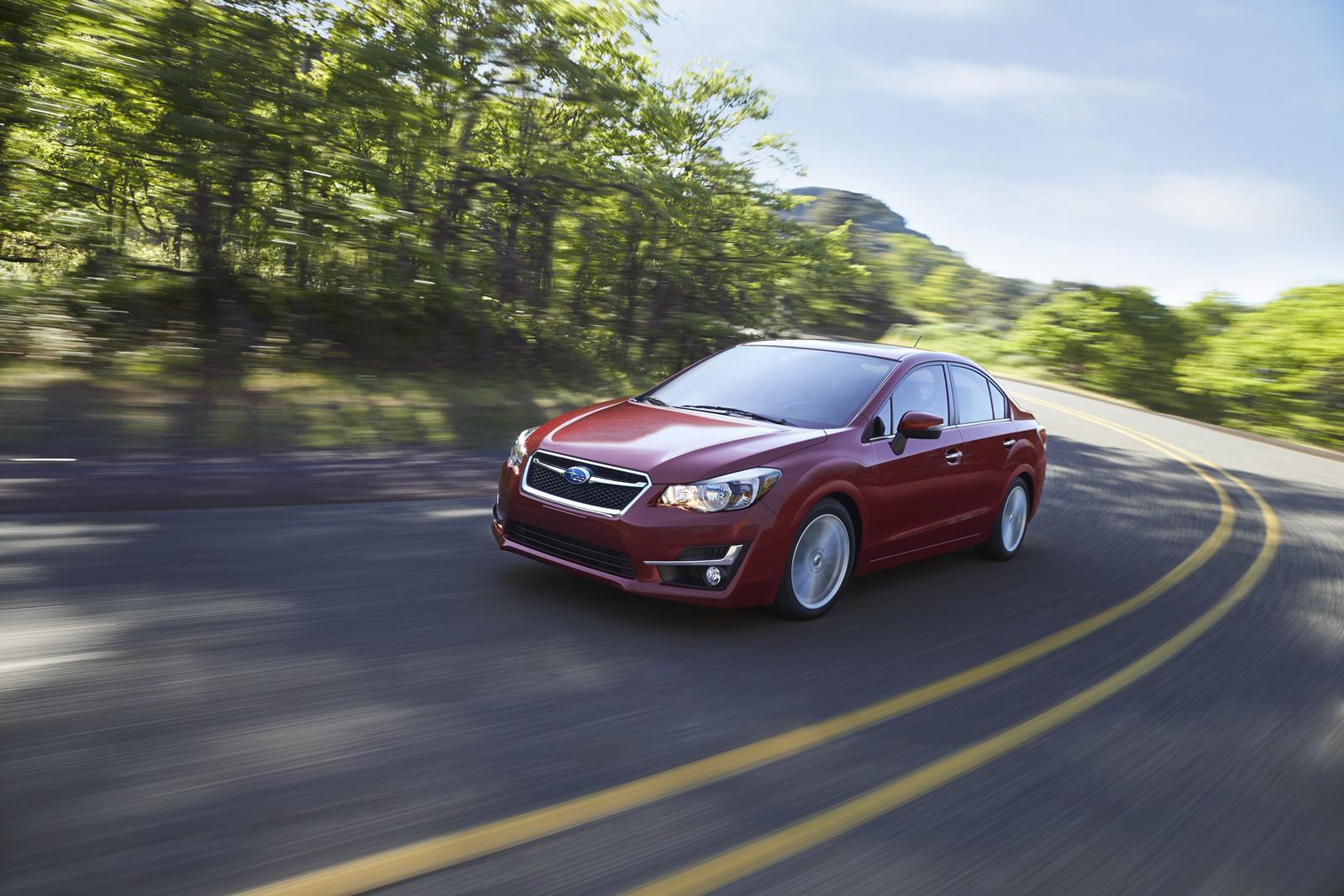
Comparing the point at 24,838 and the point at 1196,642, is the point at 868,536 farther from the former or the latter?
the point at 24,838

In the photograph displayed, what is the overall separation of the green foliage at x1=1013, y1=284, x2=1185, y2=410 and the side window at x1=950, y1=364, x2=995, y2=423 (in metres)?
39.2

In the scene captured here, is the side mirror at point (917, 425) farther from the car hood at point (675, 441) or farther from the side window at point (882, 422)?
the car hood at point (675, 441)

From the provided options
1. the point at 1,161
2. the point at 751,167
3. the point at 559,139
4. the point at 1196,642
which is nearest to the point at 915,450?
the point at 1196,642

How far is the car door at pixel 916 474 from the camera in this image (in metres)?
6.41

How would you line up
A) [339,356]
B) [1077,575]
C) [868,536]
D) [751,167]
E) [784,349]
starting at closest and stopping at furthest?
[868,536] → [784,349] → [1077,575] → [339,356] → [751,167]

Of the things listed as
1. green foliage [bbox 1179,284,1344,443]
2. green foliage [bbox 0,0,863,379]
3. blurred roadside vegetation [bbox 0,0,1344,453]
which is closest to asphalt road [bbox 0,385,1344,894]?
blurred roadside vegetation [bbox 0,0,1344,453]

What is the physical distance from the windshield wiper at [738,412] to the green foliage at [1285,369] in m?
32.2

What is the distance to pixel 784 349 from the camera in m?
7.38

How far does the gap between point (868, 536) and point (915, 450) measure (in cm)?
77

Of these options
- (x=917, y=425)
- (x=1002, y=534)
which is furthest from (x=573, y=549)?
(x=1002, y=534)

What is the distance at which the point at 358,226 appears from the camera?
14844mm

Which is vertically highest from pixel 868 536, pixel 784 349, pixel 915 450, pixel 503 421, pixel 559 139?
pixel 559 139

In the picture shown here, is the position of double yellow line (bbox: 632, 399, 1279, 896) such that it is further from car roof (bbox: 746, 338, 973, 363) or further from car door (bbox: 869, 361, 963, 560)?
car roof (bbox: 746, 338, 973, 363)

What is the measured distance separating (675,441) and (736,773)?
2.26 m
